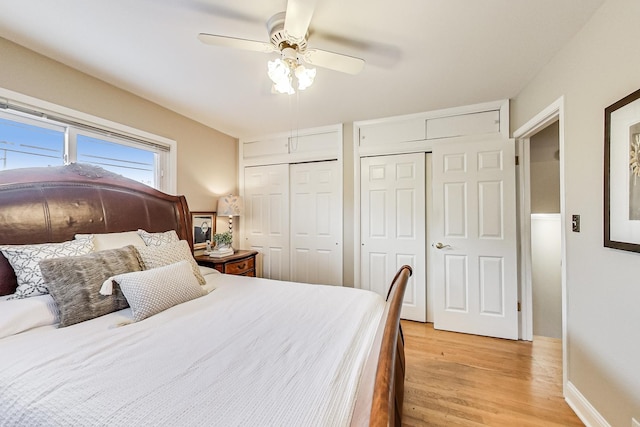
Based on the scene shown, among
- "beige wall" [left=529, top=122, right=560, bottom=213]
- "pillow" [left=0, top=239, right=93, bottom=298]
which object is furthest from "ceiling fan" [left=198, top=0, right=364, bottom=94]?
"beige wall" [left=529, top=122, right=560, bottom=213]

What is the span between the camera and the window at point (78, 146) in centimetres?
177

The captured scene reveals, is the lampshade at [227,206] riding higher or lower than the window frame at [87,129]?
lower

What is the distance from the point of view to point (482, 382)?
6.27ft

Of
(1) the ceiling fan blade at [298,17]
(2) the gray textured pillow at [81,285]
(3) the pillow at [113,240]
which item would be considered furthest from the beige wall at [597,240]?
(3) the pillow at [113,240]

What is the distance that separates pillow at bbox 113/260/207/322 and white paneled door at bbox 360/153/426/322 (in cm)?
210

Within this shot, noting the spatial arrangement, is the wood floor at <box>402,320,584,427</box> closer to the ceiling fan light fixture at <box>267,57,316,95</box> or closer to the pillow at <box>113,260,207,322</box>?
the pillow at <box>113,260,207,322</box>

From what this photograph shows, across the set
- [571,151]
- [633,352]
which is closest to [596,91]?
[571,151]

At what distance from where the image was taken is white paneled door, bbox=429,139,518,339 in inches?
Answer: 101

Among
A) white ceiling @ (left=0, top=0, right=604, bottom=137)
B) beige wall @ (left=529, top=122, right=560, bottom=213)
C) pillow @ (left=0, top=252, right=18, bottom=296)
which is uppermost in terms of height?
white ceiling @ (left=0, top=0, right=604, bottom=137)

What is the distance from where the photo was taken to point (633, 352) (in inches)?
48.8

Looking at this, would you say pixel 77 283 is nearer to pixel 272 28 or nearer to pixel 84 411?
pixel 84 411

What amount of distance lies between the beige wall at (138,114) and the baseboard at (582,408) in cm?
365

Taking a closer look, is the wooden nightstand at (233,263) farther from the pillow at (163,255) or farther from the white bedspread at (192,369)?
the white bedspread at (192,369)

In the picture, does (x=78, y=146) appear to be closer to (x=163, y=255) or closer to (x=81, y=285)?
(x=163, y=255)
